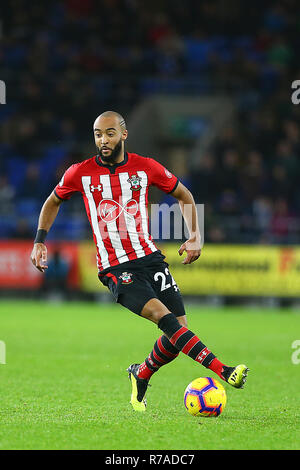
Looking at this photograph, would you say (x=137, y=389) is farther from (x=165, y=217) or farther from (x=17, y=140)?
(x=17, y=140)

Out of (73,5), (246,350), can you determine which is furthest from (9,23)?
(246,350)

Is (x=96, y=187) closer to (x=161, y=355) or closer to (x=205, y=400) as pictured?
(x=161, y=355)

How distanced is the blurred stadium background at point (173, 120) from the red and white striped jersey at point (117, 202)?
36.5 feet

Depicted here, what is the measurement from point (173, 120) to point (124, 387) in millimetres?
15014

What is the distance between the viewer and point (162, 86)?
22.8 metres

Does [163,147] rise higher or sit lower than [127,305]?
higher

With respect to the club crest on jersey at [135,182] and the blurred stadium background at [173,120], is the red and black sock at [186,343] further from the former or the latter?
the blurred stadium background at [173,120]

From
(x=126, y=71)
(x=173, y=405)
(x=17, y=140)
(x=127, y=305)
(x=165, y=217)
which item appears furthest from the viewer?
(x=126, y=71)

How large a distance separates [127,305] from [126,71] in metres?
→ 17.2

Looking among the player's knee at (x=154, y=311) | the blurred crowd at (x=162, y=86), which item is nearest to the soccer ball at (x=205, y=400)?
the player's knee at (x=154, y=311)

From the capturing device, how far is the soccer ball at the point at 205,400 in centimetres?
630

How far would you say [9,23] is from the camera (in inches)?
949

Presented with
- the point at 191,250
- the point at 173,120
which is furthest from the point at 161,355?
the point at 173,120

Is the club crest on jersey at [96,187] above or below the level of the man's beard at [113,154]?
below
